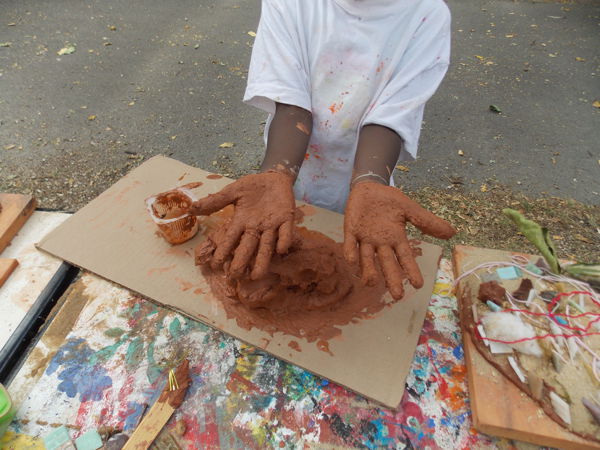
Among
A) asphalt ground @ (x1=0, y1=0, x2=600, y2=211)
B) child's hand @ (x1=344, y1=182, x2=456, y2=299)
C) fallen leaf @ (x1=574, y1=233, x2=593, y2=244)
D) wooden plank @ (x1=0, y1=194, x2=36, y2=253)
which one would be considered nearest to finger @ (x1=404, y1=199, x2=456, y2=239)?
child's hand @ (x1=344, y1=182, x2=456, y2=299)

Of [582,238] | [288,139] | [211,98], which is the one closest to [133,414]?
[288,139]

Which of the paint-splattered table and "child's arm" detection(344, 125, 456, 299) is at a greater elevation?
"child's arm" detection(344, 125, 456, 299)

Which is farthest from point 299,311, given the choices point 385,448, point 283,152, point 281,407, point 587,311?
point 587,311

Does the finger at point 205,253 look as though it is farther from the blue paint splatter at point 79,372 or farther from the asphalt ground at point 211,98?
the asphalt ground at point 211,98

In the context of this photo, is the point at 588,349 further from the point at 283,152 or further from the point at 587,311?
the point at 283,152

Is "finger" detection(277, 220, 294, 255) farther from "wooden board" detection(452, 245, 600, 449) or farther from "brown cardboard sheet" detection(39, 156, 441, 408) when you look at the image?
"wooden board" detection(452, 245, 600, 449)

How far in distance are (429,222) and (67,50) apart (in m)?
5.42

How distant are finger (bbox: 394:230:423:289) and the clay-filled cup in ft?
2.98

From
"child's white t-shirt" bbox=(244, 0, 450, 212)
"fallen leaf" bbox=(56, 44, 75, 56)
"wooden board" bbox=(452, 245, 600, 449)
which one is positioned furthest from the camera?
"fallen leaf" bbox=(56, 44, 75, 56)

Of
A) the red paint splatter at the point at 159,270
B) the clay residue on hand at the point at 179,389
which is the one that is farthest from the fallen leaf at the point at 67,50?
the clay residue on hand at the point at 179,389

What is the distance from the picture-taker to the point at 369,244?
4.12ft

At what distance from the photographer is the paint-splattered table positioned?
1180 mm

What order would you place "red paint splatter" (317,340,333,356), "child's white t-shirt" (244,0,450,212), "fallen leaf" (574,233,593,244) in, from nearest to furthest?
"red paint splatter" (317,340,333,356) < "child's white t-shirt" (244,0,450,212) < "fallen leaf" (574,233,593,244)

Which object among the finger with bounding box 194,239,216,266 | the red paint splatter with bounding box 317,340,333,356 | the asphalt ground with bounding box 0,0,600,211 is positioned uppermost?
the finger with bounding box 194,239,216,266
